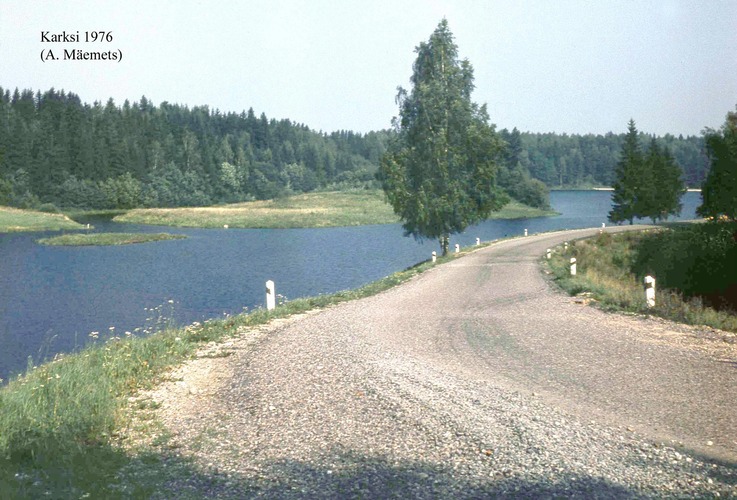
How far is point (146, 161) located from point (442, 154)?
4611 inches

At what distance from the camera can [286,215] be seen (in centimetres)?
10144

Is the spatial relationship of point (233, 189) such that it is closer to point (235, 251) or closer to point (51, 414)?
point (235, 251)

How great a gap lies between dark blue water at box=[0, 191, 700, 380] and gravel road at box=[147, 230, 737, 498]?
9.18 metres

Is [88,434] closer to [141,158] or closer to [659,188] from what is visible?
[659,188]

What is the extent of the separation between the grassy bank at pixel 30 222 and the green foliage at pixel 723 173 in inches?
3074

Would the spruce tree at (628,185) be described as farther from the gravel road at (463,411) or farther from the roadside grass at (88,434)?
the roadside grass at (88,434)

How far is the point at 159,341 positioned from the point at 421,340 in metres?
5.87

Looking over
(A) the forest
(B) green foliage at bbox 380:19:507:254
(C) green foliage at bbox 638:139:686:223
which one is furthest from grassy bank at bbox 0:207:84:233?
(C) green foliage at bbox 638:139:686:223

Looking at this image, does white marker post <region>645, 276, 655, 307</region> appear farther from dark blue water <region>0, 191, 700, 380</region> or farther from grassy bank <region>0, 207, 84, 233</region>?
grassy bank <region>0, 207, 84, 233</region>

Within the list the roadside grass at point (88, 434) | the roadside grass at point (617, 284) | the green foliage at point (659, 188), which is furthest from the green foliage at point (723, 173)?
the roadside grass at point (88, 434)

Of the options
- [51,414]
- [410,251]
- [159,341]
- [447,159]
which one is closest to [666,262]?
[447,159]

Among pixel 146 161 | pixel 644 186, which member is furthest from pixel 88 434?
pixel 146 161

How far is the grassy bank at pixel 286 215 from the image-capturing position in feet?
317

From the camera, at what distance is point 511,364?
1105cm
